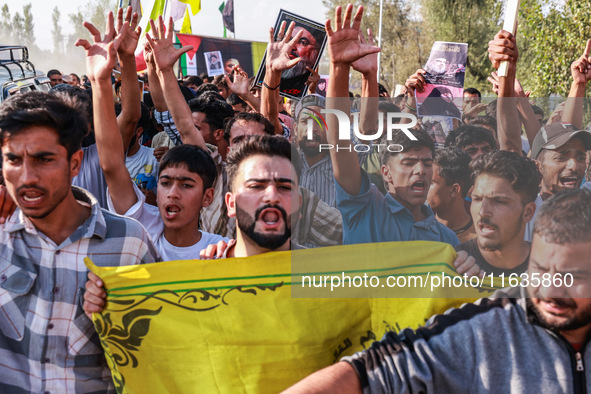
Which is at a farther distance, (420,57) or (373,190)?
(420,57)

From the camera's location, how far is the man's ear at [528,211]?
2.54 m

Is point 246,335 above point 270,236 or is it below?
below

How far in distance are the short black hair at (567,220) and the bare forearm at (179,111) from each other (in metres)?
2.32

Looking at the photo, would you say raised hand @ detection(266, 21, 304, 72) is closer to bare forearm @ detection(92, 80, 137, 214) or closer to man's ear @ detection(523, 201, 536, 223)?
bare forearm @ detection(92, 80, 137, 214)

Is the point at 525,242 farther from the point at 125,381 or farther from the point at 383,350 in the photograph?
the point at 125,381

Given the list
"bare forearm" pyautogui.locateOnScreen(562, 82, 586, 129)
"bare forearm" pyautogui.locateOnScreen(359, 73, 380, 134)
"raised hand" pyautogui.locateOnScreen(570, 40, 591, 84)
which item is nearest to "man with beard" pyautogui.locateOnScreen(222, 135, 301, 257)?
"bare forearm" pyautogui.locateOnScreen(359, 73, 380, 134)

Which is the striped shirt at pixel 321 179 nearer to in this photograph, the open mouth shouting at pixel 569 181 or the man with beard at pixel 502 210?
the man with beard at pixel 502 210

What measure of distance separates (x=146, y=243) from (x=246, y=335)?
565 mm

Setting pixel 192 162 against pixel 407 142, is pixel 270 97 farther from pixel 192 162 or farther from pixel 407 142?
pixel 407 142

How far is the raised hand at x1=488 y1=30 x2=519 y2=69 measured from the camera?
3.03 meters

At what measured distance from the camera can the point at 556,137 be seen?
322 centimetres

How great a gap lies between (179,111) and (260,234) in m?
1.48

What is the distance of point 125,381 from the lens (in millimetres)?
2449

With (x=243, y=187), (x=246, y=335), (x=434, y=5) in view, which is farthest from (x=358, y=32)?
(x=434, y=5)
